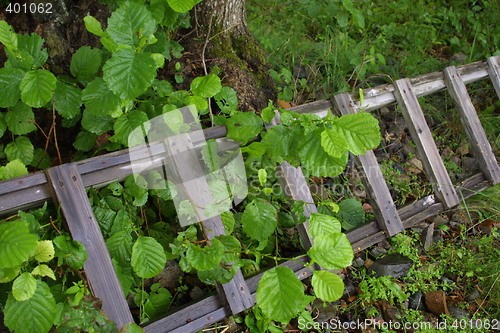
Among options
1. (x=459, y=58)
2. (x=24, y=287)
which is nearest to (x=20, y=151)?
(x=24, y=287)

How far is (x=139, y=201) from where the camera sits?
2.00 m

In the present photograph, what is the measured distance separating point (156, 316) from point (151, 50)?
123cm

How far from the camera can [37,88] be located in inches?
72.6

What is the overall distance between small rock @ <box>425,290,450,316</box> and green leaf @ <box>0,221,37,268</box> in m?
1.90

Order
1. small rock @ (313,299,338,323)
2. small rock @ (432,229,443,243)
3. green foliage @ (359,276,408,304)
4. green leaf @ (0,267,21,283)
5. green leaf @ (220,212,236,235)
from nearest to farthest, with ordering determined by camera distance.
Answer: green leaf @ (0,267,21,283) < green leaf @ (220,212,236,235) < small rock @ (313,299,338,323) < green foliage @ (359,276,408,304) < small rock @ (432,229,443,243)

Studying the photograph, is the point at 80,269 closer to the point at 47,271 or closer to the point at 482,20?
the point at 47,271

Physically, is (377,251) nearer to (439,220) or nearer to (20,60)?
(439,220)

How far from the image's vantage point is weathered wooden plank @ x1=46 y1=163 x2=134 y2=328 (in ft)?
5.78

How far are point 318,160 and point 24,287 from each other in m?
1.17

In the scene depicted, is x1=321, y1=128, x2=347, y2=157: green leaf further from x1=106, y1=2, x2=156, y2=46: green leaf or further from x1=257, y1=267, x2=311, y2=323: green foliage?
x1=106, y1=2, x2=156, y2=46: green leaf

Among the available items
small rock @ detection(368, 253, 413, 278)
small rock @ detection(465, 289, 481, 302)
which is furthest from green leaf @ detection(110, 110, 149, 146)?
small rock @ detection(465, 289, 481, 302)

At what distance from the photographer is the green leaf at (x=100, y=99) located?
188 centimetres

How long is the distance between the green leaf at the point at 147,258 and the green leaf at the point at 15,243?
39 centimetres

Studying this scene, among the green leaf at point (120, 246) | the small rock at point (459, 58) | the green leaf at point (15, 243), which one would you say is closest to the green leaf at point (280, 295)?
the green leaf at point (120, 246)
